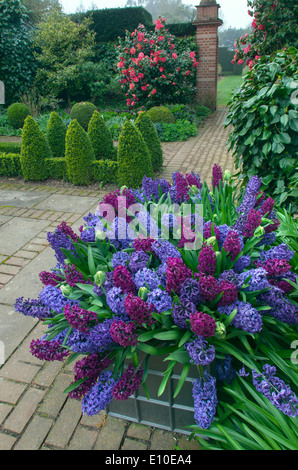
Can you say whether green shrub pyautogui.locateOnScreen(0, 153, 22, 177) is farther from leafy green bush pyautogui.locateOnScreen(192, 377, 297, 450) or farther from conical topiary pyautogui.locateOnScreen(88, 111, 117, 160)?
leafy green bush pyautogui.locateOnScreen(192, 377, 297, 450)

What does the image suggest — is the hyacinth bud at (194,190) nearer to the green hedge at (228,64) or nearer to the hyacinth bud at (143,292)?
the hyacinth bud at (143,292)

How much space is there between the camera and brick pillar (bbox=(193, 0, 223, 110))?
35.8ft

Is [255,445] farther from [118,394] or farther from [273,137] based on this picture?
[273,137]

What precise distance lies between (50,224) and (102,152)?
94.0 inches

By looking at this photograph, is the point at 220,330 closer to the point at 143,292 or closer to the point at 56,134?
the point at 143,292

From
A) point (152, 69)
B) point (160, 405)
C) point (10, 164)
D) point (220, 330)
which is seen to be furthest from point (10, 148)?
point (220, 330)

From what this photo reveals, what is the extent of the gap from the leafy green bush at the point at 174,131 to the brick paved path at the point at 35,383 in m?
4.56

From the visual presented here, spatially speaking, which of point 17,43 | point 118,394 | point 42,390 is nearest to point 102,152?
point 42,390

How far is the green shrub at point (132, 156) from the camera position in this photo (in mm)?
5383

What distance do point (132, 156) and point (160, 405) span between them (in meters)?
4.26

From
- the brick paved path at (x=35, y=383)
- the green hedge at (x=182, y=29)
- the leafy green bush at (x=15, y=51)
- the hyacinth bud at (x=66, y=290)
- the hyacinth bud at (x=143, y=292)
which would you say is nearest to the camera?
the hyacinth bud at (x=143, y=292)

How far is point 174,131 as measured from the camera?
898 cm

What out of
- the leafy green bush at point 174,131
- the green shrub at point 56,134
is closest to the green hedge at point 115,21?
the leafy green bush at point 174,131

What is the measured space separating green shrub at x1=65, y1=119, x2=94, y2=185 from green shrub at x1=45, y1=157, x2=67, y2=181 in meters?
0.20
